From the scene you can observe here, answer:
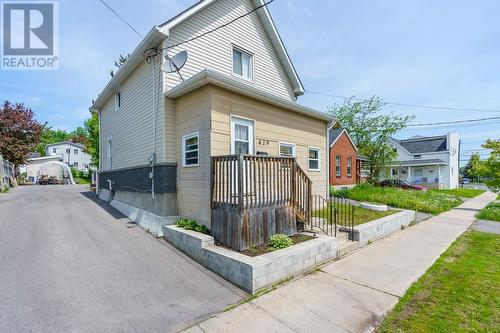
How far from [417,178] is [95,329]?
37.3 metres

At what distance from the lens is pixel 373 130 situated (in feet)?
77.1

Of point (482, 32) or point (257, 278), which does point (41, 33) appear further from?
point (482, 32)

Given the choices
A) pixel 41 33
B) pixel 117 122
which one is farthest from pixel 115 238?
pixel 41 33

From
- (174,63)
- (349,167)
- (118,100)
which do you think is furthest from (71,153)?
(174,63)

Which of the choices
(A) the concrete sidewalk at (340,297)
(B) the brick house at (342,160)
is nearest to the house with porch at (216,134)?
(A) the concrete sidewalk at (340,297)

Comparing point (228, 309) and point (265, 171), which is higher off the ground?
point (265, 171)

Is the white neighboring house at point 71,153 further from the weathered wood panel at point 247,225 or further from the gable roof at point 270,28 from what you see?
the weathered wood panel at point 247,225

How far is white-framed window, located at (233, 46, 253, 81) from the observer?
9.84 meters

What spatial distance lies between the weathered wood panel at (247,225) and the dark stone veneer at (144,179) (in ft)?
6.74

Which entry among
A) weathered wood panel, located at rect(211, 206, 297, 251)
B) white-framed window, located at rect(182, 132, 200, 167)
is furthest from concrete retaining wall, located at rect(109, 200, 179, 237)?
weathered wood panel, located at rect(211, 206, 297, 251)

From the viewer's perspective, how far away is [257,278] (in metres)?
Answer: 4.22

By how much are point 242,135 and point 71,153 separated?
51.6 m

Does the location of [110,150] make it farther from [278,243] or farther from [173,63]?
[278,243]

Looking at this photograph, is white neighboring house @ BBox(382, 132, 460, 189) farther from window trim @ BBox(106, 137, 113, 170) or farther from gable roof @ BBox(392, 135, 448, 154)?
window trim @ BBox(106, 137, 113, 170)
